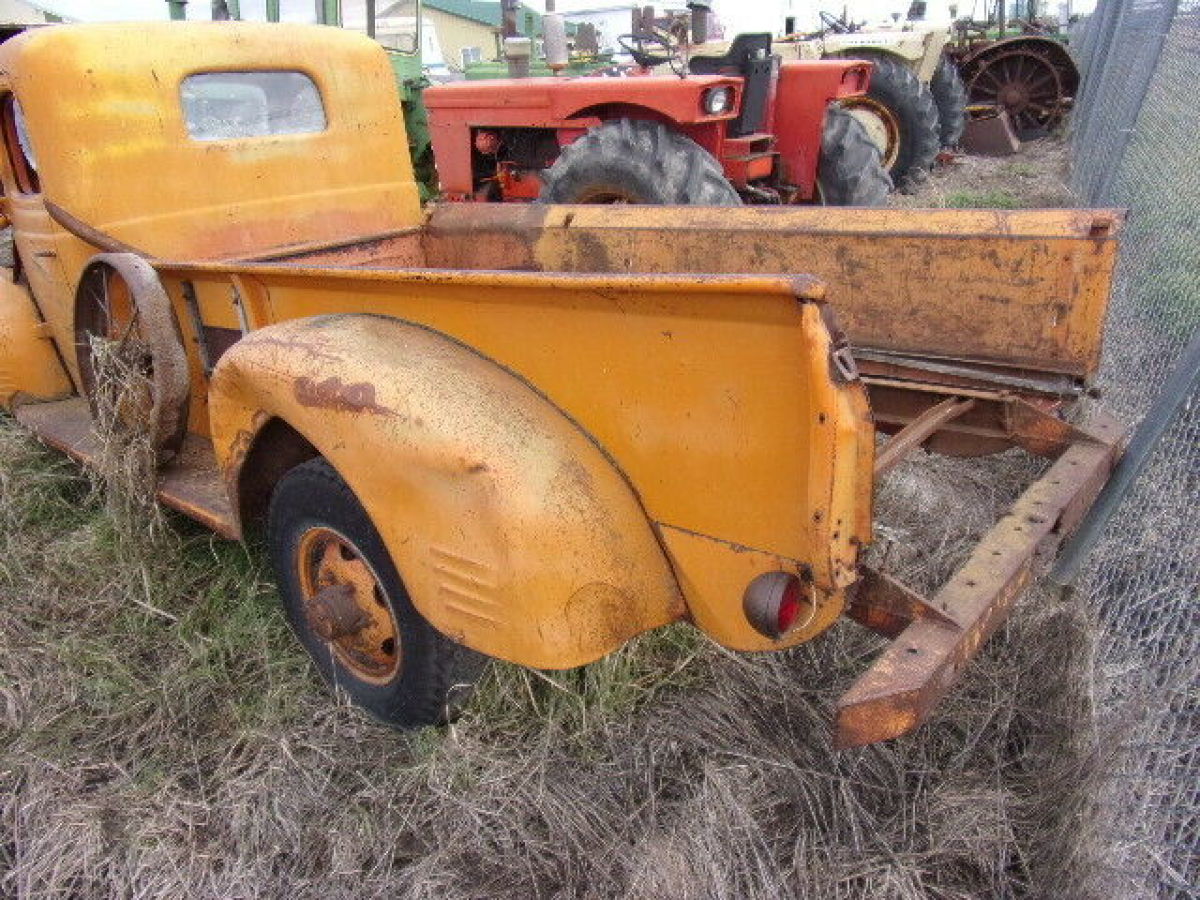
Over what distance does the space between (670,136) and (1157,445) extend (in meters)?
3.24

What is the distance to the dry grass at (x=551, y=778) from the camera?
78.2 inches

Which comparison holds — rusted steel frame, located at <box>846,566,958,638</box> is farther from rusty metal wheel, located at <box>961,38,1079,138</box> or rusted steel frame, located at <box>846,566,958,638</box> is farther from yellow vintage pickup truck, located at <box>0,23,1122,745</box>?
rusty metal wheel, located at <box>961,38,1079,138</box>

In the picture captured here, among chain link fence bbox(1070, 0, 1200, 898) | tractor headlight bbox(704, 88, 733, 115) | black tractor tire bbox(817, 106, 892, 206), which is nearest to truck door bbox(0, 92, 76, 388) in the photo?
tractor headlight bbox(704, 88, 733, 115)

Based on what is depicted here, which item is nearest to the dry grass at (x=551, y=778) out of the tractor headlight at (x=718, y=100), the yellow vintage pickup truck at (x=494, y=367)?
the yellow vintage pickup truck at (x=494, y=367)

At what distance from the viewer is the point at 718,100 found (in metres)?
5.25

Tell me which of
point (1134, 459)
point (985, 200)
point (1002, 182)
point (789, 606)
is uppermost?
point (789, 606)

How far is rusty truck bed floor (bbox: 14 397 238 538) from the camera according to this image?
275 cm

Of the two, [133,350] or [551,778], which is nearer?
[551,778]

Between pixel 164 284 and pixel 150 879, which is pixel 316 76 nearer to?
pixel 164 284

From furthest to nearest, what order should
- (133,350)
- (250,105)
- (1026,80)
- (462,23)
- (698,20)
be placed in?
1. (462,23)
2. (1026,80)
3. (698,20)
4. (250,105)
5. (133,350)

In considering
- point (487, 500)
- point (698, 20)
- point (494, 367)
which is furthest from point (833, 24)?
point (487, 500)

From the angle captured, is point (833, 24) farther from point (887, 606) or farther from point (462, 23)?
point (462, 23)

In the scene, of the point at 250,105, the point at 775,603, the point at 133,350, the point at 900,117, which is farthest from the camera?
the point at 900,117

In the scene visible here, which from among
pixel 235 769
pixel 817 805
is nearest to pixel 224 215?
pixel 235 769
